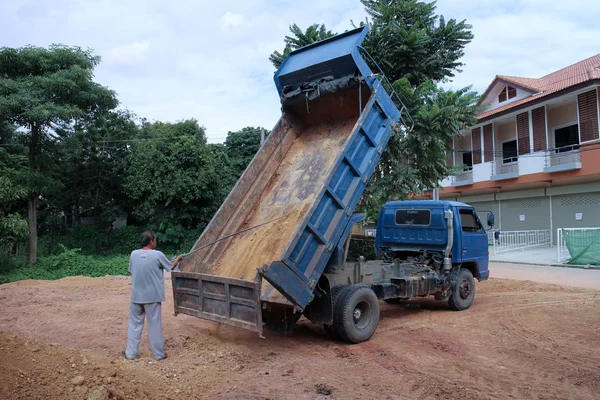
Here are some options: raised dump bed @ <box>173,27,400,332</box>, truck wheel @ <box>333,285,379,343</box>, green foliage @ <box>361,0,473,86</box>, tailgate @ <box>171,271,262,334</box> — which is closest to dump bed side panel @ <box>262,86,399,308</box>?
raised dump bed @ <box>173,27,400,332</box>

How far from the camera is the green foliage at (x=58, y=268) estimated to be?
14.0m

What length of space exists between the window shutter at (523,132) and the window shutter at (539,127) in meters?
0.39

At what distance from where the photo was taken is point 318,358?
17.0ft

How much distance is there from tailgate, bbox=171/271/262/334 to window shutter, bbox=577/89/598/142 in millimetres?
19255

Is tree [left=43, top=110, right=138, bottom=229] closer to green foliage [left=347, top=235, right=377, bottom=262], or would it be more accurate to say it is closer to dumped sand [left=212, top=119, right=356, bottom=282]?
green foliage [left=347, top=235, right=377, bottom=262]

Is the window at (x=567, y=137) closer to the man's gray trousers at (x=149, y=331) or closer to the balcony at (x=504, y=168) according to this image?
the balcony at (x=504, y=168)

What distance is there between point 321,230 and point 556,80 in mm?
21948

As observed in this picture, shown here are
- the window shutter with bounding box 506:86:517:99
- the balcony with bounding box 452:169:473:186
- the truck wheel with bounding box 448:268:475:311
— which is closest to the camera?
the truck wheel with bounding box 448:268:475:311

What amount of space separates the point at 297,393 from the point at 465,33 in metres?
11.7

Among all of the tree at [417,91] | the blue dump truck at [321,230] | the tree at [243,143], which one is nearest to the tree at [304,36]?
the tree at [417,91]

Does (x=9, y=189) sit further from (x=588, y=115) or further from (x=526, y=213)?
(x=526, y=213)

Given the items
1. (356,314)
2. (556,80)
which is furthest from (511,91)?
(356,314)

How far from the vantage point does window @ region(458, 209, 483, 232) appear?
8398 millimetres

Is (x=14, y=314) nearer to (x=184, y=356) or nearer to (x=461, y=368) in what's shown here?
(x=184, y=356)
